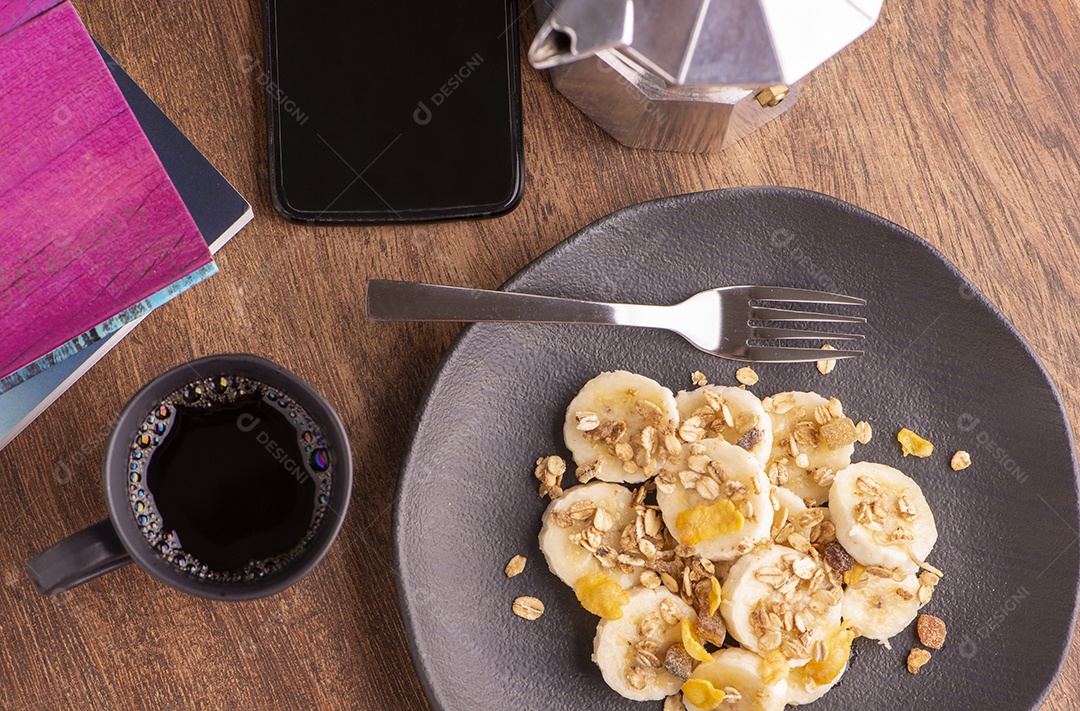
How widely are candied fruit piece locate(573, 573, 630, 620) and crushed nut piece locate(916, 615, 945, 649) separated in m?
0.26

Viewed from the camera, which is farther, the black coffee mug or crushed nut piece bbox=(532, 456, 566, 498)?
crushed nut piece bbox=(532, 456, 566, 498)

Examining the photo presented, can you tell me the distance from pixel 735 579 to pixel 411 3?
0.57 meters

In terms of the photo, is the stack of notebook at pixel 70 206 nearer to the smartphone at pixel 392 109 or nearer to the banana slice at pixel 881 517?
the smartphone at pixel 392 109

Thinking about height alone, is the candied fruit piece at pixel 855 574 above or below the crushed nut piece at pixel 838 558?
below

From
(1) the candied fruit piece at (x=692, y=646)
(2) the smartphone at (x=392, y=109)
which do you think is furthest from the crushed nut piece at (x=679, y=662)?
(2) the smartphone at (x=392, y=109)

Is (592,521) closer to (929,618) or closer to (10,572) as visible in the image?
(929,618)

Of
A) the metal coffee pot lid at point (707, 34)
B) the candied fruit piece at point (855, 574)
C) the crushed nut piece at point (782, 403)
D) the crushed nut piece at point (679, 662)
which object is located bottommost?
the candied fruit piece at point (855, 574)

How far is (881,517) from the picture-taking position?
2.36 feet

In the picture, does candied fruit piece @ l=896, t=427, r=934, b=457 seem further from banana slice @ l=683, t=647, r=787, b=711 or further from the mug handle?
the mug handle

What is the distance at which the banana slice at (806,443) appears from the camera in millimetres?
743

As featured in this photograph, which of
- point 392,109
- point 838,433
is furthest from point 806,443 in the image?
point 392,109

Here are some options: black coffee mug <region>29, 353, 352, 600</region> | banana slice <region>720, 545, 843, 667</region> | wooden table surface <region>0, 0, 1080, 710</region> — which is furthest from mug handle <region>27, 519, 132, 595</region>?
banana slice <region>720, 545, 843, 667</region>

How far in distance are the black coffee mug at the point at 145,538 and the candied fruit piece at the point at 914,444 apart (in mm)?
478

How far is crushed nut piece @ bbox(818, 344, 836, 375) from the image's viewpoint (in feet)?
2.53
